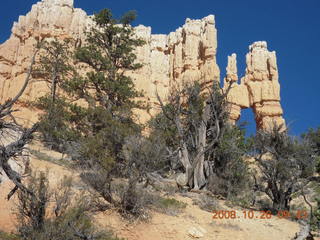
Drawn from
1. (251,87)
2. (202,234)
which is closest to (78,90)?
(202,234)

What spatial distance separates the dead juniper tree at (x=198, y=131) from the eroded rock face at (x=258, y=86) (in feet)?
84.6

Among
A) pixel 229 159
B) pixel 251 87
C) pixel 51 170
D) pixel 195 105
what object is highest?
pixel 251 87

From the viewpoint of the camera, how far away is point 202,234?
893 centimetres

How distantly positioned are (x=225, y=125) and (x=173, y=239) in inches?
416

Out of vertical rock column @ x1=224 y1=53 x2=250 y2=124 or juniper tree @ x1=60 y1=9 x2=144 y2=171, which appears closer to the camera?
juniper tree @ x1=60 y1=9 x2=144 y2=171

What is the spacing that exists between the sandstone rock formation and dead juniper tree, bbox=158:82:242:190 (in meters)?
22.8

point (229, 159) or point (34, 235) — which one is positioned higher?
point (229, 159)

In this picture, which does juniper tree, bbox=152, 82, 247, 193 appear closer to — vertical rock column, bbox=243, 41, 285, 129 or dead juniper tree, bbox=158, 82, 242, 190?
dead juniper tree, bbox=158, 82, 242, 190

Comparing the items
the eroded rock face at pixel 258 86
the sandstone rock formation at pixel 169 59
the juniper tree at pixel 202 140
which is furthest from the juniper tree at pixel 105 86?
the eroded rock face at pixel 258 86

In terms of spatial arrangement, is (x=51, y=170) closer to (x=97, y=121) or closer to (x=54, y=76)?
(x=97, y=121)

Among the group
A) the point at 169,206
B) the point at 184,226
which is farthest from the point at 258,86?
the point at 184,226

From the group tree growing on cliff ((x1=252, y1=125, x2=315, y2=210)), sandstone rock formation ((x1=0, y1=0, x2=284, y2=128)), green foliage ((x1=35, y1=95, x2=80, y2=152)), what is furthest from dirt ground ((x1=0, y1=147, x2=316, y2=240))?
sandstone rock formation ((x1=0, y1=0, x2=284, y2=128))

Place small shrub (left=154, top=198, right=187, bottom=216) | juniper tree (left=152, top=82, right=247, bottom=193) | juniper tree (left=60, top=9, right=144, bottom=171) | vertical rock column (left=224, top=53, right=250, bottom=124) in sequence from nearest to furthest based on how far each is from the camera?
small shrub (left=154, top=198, right=187, bottom=216)
juniper tree (left=152, top=82, right=247, bottom=193)
juniper tree (left=60, top=9, right=144, bottom=171)
vertical rock column (left=224, top=53, right=250, bottom=124)

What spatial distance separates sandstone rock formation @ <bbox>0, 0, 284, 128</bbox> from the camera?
4259cm
